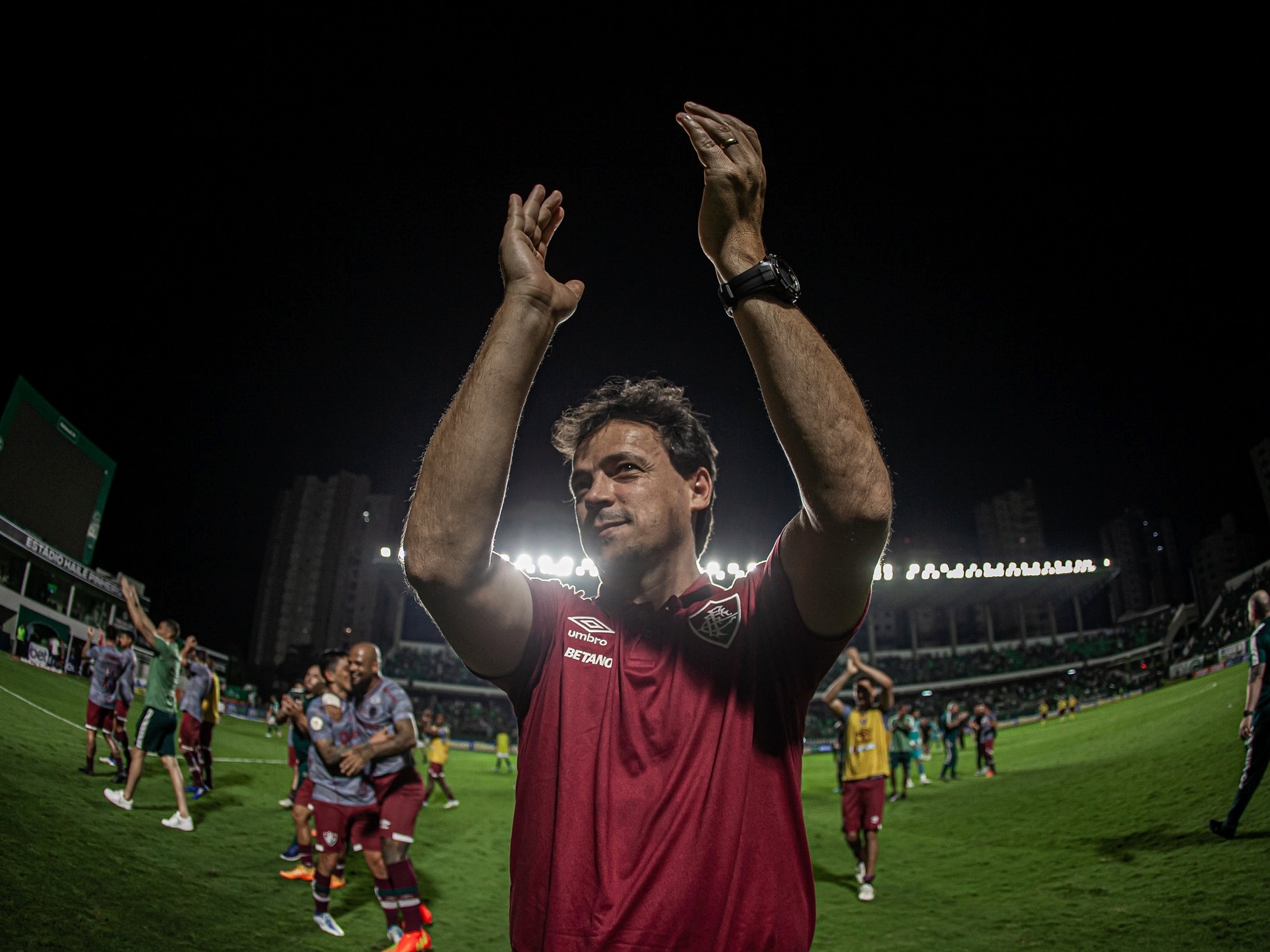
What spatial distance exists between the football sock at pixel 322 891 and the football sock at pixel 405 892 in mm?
818

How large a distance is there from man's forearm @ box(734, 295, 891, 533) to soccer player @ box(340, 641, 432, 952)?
255 inches

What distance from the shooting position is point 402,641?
5447cm

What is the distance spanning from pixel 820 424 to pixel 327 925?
8264mm

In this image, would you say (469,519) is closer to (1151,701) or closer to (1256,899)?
(1256,899)

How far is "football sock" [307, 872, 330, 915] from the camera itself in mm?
7227

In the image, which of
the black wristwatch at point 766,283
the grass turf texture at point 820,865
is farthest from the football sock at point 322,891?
the black wristwatch at point 766,283

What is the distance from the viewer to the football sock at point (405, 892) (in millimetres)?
6895

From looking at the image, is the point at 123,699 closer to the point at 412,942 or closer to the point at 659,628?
the point at 412,942

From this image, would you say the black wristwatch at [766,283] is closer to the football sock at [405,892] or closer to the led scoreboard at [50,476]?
the football sock at [405,892]

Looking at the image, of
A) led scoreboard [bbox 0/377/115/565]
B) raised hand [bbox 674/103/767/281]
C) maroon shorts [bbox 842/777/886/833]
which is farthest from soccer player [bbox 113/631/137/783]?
raised hand [bbox 674/103/767/281]

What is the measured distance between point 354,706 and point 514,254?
7523 millimetres

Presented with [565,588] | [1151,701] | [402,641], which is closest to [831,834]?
[565,588]

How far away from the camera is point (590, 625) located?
6.51ft

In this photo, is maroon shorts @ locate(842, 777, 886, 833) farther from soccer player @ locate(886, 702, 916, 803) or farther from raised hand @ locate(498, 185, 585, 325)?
raised hand @ locate(498, 185, 585, 325)
